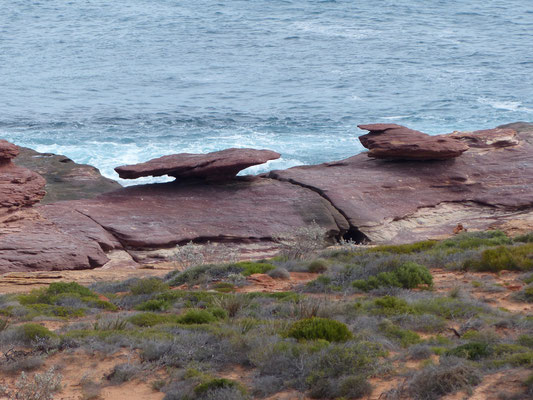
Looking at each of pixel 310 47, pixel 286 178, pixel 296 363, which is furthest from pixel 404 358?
pixel 310 47

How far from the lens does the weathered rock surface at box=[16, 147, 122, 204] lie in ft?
76.0

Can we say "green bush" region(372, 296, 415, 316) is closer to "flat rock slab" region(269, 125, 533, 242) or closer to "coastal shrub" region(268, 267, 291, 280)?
"coastal shrub" region(268, 267, 291, 280)

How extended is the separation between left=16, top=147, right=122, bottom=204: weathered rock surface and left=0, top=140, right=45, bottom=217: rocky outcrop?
367 centimetres

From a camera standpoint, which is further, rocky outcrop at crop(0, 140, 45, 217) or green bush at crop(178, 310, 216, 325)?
rocky outcrop at crop(0, 140, 45, 217)

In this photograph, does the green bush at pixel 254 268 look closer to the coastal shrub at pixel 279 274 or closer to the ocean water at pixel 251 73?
the coastal shrub at pixel 279 274

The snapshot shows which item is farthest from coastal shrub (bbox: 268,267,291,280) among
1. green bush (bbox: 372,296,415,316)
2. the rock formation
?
the rock formation

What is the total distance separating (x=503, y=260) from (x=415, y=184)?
378 inches

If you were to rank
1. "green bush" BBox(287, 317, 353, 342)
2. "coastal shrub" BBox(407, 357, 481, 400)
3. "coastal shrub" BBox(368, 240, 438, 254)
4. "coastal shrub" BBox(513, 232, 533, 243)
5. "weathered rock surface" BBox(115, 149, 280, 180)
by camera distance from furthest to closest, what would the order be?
"weathered rock surface" BBox(115, 149, 280, 180), "coastal shrub" BBox(368, 240, 438, 254), "coastal shrub" BBox(513, 232, 533, 243), "green bush" BBox(287, 317, 353, 342), "coastal shrub" BBox(407, 357, 481, 400)

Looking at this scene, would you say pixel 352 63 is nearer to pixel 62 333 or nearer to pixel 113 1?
pixel 113 1

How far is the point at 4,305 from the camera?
11.4m

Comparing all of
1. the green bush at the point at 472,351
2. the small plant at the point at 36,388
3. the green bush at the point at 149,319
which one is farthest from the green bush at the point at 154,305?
the green bush at the point at 472,351

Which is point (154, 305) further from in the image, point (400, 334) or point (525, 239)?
point (525, 239)

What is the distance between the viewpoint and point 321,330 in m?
8.73

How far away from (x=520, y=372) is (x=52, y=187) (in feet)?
63.1
